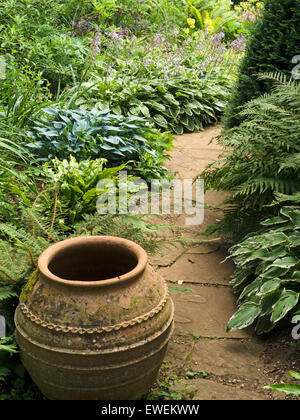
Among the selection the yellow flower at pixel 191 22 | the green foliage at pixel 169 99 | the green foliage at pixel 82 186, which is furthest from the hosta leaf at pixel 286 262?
the yellow flower at pixel 191 22

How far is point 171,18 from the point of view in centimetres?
938

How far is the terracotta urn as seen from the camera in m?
1.99

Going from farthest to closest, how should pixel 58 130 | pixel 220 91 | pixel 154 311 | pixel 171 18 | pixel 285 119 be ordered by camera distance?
pixel 171 18 < pixel 220 91 < pixel 58 130 < pixel 285 119 < pixel 154 311

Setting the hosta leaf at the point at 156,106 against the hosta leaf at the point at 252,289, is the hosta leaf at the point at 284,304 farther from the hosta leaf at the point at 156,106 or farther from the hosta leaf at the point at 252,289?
the hosta leaf at the point at 156,106

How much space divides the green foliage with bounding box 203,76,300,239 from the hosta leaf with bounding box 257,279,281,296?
70 centimetres

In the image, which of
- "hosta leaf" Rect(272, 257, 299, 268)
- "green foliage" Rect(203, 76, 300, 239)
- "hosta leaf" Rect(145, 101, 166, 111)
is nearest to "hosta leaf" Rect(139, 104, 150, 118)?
"hosta leaf" Rect(145, 101, 166, 111)

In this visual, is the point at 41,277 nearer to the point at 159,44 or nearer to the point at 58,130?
the point at 58,130

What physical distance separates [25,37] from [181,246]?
12.7 ft

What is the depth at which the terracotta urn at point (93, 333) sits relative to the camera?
1.99 metres

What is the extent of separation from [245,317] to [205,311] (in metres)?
0.52

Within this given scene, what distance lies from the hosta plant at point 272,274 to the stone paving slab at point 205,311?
126 mm

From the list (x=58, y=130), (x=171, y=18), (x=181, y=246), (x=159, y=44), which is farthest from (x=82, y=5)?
(x=181, y=246)

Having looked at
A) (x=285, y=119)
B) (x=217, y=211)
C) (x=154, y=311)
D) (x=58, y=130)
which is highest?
(x=285, y=119)

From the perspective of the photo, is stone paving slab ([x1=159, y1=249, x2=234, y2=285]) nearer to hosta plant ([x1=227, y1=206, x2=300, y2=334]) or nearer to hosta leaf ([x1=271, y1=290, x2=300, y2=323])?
hosta plant ([x1=227, y1=206, x2=300, y2=334])
